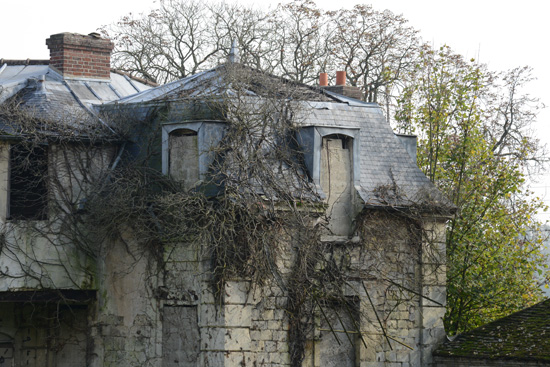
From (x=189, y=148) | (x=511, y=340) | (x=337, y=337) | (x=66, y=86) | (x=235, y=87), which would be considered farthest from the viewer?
(x=66, y=86)

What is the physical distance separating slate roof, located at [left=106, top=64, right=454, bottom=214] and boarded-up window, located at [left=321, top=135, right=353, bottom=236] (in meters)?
0.30

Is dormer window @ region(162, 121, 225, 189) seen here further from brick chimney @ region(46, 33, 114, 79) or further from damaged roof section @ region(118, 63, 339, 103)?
brick chimney @ region(46, 33, 114, 79)

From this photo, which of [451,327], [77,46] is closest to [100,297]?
[77,46]

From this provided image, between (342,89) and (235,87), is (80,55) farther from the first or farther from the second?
(342,89)

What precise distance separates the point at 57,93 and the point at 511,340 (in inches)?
372

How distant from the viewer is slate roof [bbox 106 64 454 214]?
14.8 metres

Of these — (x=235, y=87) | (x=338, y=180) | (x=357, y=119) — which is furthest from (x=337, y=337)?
(x=235, y=87)

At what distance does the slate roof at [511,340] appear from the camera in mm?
13961

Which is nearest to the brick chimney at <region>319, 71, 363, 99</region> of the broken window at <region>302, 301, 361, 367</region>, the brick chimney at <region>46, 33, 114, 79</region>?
the brick chimney at <region>46, 33, 114, 79</region>

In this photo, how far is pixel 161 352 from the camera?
45.4ft

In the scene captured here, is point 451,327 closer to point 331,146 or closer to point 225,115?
point 331,146

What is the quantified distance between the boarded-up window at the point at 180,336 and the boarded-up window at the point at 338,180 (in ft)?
9.71

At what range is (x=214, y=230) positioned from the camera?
13.1 metres

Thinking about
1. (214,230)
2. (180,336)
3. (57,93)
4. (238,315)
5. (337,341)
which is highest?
(57,93)
